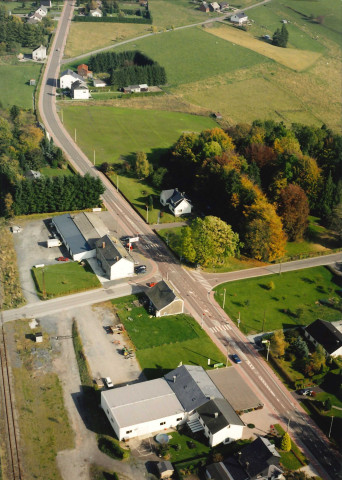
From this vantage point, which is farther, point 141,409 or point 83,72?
point 83,72

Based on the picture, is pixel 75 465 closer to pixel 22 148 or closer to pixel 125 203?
pixel 125 203

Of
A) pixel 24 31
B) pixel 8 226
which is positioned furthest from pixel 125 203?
pixel 24 31

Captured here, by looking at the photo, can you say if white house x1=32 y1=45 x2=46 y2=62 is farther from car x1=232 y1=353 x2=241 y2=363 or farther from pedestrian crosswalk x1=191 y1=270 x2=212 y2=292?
car x1=232 y1=353 x2=241 y2=363

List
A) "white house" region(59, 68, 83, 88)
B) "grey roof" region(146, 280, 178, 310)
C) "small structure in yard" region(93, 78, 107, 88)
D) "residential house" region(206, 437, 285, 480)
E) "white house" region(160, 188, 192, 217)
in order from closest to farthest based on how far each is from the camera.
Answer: "residential house" region(206, 437, 285, 480) → "grey roof" region(146, 280, 178, 310) → "white house" region(160, 188, 192, 217) → "white house" region(59, 68, 83, 88) → "small structure in yard" region(93, 78, 107, 88)

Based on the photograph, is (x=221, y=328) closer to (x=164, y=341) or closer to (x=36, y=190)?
(x=164, y=341)

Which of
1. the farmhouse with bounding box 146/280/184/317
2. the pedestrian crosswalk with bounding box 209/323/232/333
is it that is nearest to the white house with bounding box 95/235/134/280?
the farmhouse with bounding box 146/280/184/317

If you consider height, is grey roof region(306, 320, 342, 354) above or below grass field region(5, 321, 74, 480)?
above

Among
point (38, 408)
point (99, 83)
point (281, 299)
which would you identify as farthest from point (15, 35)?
point (38, 408)

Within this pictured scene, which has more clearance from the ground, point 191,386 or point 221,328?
point 191,386
